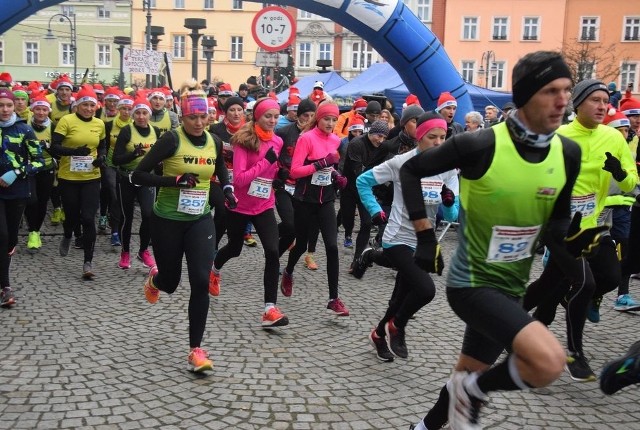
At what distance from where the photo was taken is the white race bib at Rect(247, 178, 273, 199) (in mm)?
6281

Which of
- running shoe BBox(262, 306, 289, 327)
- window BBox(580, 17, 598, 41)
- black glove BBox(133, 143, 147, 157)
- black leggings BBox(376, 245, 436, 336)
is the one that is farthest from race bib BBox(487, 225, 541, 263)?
window BBox(580, 17, 598, 41)

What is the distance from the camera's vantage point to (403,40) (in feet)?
41.4

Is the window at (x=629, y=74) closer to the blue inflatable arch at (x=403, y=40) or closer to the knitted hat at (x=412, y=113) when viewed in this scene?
the blue inflatable arch at (x=403, y=40)

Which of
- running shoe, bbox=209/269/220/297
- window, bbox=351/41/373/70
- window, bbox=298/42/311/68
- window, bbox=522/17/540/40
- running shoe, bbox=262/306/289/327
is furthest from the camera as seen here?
window, bbox=298/42/311/68

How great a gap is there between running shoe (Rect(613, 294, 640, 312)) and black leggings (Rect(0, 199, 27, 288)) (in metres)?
5.71

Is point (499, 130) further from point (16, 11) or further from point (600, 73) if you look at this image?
point (600, 73)

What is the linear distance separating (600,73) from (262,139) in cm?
5019

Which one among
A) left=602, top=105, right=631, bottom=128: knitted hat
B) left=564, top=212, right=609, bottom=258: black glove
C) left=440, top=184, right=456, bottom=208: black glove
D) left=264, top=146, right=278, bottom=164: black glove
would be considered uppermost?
left=602, top=105, right=631, bottom=128: knitted hat

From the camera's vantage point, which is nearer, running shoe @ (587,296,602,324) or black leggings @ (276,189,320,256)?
running shoe @ (587,296,602,324)

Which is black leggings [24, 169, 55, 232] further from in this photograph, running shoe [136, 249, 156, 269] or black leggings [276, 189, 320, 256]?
black leggings [276, 189, 320, 256]

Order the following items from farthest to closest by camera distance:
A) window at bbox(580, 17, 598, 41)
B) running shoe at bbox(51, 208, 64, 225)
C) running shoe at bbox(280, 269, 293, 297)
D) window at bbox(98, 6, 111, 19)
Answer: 1. window at bbox(98, 6, 111, 19)
2. window at bbox(580, 17, 598, 41)
3. running shoe at bbox(51, 208, 64, 225)
4. running shoe at bbox(280, 269, 293, 297)

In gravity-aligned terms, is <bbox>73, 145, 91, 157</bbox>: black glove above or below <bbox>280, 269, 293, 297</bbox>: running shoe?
above

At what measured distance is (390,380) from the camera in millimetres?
4949

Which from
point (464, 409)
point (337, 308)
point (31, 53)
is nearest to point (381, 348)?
point (337, 308)
